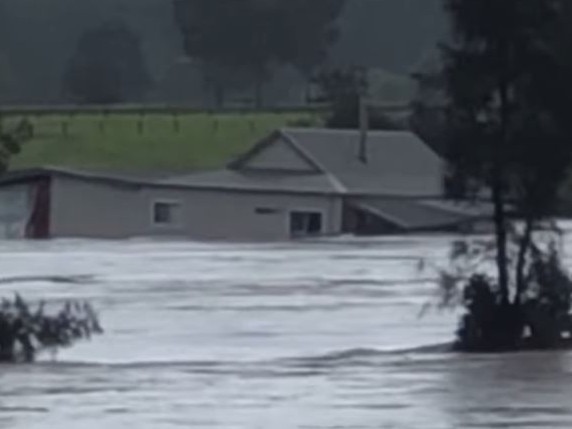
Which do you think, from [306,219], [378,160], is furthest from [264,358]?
[378,160]

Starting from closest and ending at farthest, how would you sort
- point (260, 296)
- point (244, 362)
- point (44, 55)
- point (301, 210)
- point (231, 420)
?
point (231, 420) < point (244, 362) < point (260, 296) < point (301, 210) < point (44, 55)

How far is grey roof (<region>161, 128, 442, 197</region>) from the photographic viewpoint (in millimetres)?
63812

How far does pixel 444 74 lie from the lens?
25.2m

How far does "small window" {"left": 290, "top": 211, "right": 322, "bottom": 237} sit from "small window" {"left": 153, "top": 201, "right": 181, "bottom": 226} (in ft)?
9.00

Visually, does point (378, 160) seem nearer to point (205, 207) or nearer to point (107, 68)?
point (205, 207)

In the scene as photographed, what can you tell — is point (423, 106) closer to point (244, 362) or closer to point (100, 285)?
point (244, 362)

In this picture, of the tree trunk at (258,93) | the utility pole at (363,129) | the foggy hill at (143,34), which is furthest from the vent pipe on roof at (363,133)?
the foggy hill at (143,34)

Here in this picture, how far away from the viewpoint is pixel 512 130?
82.0 ft

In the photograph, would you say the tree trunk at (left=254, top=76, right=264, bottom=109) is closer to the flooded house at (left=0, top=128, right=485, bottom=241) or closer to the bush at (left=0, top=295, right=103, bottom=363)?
the flooded house at (left=0, top=128, right=485, bottom=241)

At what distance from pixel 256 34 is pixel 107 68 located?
607cm

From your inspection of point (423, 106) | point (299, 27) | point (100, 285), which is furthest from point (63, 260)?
point (299, 27)

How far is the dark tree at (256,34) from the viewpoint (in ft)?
339

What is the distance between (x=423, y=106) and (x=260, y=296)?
389 inches

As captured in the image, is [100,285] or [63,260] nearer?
[100,285]
